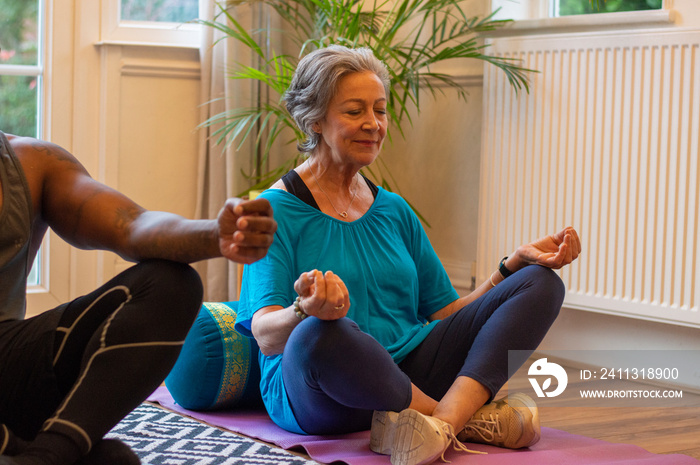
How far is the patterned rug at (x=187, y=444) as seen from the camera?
1.69 meters

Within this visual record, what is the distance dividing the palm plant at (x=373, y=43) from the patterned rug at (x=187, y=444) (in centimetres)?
116

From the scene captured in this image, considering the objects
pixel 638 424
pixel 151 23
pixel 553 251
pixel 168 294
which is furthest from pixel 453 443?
pixel 151 23

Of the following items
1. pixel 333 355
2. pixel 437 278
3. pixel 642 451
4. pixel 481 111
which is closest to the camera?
pixel 333 355

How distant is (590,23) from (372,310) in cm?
144

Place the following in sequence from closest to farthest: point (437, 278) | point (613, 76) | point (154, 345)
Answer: point (154, 345), point (437, 278), point (613, 76)

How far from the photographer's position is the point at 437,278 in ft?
6.72

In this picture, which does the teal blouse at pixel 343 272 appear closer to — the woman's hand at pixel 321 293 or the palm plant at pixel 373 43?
the woman's hand at pixel 321 293

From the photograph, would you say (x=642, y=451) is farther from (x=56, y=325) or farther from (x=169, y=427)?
(x=56, y=325)

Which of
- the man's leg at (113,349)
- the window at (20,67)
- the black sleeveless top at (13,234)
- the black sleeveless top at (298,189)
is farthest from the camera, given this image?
the window at (20,67)

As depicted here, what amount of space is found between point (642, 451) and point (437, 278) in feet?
1.93

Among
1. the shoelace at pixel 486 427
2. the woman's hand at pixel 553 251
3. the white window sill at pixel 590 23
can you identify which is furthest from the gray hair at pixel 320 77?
the white window sill at pixel 590 23

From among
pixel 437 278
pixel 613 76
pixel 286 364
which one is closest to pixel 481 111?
pixel 613 76

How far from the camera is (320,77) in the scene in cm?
190

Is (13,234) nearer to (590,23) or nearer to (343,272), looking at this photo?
(343,272)
